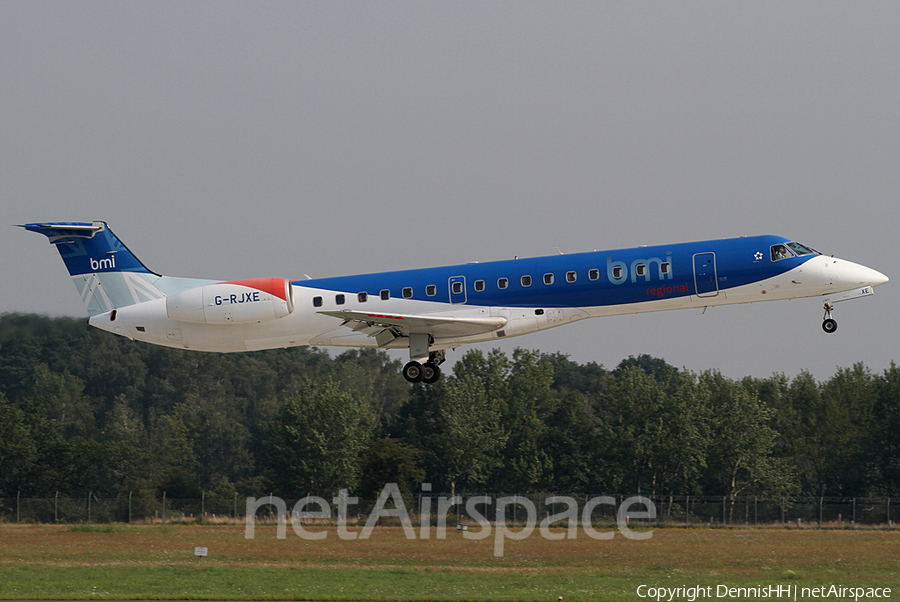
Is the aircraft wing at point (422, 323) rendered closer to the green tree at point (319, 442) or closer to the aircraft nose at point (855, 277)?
the aircraft nose at point (855, 277)

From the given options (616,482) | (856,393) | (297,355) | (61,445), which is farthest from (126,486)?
(297,355)

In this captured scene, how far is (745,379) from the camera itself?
251ft

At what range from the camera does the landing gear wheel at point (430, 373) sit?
94.6 ft

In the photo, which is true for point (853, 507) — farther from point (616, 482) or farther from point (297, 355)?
point (297, 355)

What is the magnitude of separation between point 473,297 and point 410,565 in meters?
9.94

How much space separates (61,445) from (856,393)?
175 feet

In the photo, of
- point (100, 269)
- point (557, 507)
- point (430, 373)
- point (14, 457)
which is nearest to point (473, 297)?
point (430, 373)

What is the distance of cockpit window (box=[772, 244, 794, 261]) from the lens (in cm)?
2700

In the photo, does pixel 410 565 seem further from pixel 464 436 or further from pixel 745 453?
pixel 745 453

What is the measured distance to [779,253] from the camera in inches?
1064

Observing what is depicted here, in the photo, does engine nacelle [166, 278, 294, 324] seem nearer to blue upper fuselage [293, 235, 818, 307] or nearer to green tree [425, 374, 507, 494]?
blue upper fuselage [293, 235, 818, 307]
